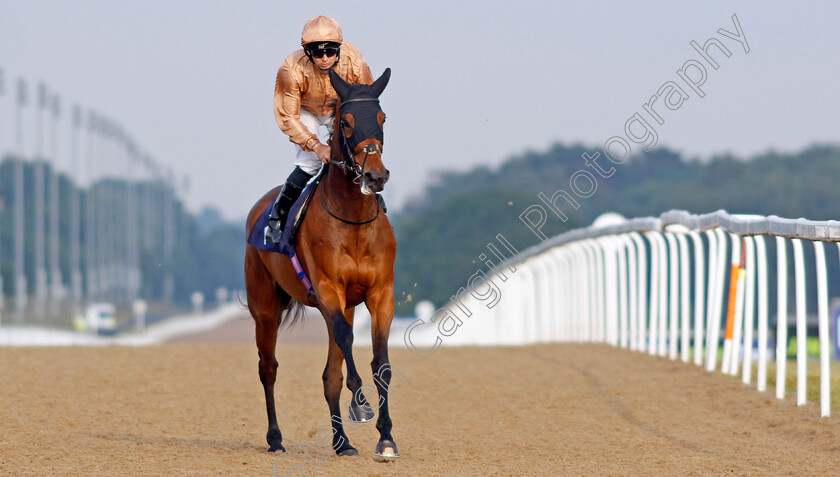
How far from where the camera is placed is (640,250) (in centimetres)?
1150

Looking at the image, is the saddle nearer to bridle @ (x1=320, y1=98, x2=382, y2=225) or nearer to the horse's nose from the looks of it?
bridle @ (x1=320, y1=98, x2=382, y2=225)

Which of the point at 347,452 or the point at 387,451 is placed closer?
the point at 387,451

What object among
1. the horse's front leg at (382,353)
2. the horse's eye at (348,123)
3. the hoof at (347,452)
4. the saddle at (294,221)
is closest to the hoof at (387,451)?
the horse's front leg at (382,353)

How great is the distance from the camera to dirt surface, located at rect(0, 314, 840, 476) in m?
6.22

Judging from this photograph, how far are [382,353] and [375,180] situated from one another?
1.01 m

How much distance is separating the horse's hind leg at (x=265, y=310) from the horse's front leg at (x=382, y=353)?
125 centimetres

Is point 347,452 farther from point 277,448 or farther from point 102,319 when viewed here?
point 102,319

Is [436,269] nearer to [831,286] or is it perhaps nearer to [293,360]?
[831,286]

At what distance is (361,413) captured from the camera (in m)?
6.64

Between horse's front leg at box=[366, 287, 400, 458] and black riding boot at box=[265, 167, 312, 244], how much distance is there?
96 cm

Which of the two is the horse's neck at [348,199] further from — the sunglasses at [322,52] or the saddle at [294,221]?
the sunglasses at [322,52]

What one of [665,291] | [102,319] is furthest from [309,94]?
[102,319]

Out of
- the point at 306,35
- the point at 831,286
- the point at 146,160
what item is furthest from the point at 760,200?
the point at 306,35

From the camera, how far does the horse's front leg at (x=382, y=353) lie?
6402 millimetres
